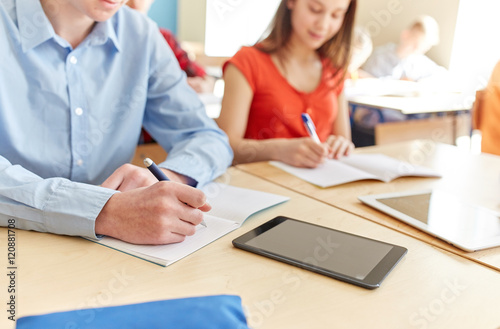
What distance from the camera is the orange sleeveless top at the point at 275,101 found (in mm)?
1763

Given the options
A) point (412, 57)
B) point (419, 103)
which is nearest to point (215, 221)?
point (419, 103)

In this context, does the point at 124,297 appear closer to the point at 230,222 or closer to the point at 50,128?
the point at 230,222

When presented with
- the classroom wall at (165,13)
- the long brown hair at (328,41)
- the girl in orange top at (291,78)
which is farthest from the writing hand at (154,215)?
the classroom wall at (165,13)

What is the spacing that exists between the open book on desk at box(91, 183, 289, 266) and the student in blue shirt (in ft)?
0.06

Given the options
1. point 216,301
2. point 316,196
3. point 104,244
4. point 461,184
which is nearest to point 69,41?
point 104,244

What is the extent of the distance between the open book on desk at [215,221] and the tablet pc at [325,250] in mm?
56

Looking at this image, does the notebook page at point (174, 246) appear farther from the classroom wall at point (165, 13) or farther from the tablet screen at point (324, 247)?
the classroom wall at point (165, 13)

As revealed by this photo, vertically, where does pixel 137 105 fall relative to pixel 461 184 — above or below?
above

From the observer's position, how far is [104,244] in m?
0.77

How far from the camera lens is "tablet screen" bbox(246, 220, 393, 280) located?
74cm

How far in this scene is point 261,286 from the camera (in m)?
0.67

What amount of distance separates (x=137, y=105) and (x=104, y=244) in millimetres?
557

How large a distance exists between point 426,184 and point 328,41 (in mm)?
817

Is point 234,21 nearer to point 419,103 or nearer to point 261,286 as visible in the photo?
point 419,103
